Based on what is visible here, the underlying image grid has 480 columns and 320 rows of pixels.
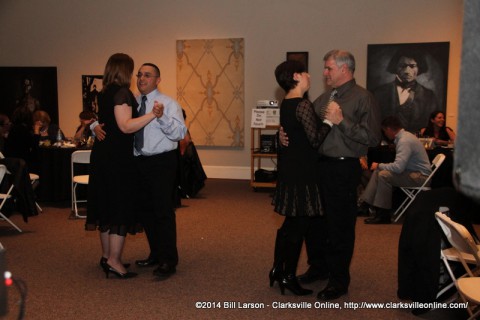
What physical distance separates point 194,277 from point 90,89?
7.04 meters

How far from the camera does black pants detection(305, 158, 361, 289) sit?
3.50 m

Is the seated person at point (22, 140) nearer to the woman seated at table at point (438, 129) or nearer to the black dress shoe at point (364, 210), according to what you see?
the black dress shoe at point (364, 210)

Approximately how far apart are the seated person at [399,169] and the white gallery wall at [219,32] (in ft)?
8.72

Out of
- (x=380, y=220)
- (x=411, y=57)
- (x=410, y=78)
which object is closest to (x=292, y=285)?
(x=380, y=220)

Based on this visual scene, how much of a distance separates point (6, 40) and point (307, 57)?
5.99 meters

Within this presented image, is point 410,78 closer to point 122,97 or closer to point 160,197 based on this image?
point 160,197

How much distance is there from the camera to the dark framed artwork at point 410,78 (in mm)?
8648

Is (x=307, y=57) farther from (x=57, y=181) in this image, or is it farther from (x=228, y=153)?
(x=57, y=181)

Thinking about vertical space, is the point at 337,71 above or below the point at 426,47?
below

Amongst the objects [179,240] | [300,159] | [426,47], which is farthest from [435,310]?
[426,47]

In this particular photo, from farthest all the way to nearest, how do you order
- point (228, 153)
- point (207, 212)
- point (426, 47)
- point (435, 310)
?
point (228, 153)
point (426, 47)
point (207, 212)
point (435, 310)

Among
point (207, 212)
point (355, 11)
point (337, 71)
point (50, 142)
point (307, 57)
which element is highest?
point (355, 11)

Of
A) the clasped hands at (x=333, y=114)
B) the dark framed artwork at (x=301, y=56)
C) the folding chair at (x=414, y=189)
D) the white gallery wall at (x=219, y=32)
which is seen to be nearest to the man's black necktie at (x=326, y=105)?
the clasped hands at (x=333, y=114)

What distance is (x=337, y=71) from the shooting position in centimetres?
349
